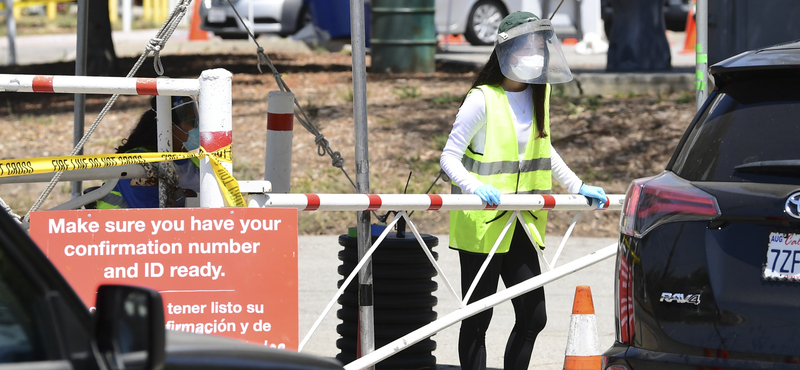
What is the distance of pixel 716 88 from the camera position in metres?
3.38

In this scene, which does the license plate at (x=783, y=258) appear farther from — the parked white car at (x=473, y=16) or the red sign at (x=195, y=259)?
the parked white car at (x=473, y=16)

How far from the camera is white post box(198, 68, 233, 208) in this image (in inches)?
151

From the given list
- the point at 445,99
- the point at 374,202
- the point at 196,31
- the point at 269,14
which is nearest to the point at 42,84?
the point at 374,202

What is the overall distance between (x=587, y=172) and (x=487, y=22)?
9934 mm

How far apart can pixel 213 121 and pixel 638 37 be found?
10.4 metres

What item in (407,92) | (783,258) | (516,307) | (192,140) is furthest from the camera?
(407,92)

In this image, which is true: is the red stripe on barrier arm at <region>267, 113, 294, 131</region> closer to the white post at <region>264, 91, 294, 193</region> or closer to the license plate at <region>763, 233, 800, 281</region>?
the white post at <region>264, 91, 294, 193</region>

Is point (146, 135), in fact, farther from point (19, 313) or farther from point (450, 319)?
point (19, 313)

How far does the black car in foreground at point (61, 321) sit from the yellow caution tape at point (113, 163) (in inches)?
74.0

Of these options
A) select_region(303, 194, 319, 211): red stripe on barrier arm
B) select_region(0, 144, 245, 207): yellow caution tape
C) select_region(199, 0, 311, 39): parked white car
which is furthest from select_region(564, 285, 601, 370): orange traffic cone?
select_region(199, 0, 311, 39): parked white car

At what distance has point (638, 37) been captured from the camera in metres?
13.3

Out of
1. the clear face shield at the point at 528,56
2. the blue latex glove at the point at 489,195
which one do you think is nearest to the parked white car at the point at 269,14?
the clear face shield at the point at 528,56

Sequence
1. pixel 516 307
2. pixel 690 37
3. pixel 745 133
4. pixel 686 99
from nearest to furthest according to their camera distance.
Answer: pixel 745 133
pixel 516 307
pixel 686 99
pixel 690 37

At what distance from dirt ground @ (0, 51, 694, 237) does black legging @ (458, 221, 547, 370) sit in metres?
4.77
